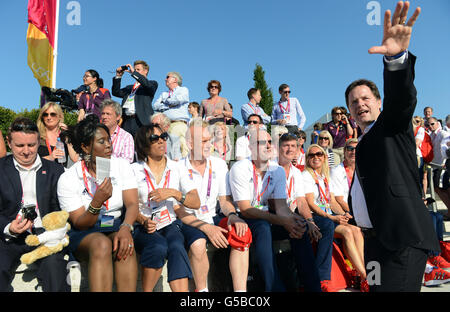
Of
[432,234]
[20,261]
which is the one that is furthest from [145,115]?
[432,234]

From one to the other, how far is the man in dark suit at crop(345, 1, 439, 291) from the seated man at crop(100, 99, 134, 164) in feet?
11.0

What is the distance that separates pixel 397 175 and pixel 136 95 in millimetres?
4893

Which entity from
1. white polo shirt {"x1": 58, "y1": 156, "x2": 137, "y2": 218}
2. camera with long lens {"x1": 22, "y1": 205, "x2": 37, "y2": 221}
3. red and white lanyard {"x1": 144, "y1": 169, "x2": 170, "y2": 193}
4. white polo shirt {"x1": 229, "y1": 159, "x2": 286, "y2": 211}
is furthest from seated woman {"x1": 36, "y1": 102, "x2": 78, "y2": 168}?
white polo shirt {"x1": 229, "y1": 159, "x2": 286, "y2": 211}

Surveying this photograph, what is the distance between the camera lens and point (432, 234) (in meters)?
1.65

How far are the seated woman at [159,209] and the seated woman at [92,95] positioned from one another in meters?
2.92

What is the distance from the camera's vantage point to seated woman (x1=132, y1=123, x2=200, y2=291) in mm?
2598

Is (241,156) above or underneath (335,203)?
above

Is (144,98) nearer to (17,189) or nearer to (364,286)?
(17,189)

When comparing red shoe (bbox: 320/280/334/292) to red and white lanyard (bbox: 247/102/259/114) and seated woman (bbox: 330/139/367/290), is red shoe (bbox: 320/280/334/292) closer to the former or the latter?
seated woman (bbox: 330/139/367/290)

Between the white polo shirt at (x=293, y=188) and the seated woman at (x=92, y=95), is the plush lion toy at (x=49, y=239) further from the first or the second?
the seated woman at (x=92, y=95)

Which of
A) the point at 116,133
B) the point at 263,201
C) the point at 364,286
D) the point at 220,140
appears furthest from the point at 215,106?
the point at 364,286
